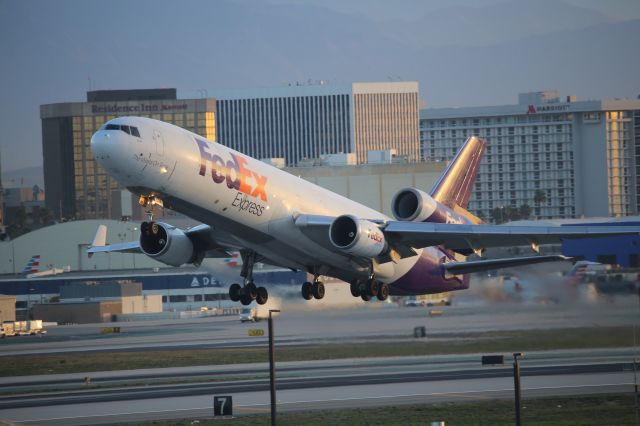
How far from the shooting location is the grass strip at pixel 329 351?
55.9 m

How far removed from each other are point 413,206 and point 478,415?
993 centimetres

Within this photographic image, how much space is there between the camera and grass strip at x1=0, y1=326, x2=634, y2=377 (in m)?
55.9

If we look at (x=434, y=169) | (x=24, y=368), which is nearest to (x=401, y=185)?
(x=434, y=169)

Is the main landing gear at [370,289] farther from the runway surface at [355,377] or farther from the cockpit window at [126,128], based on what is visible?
the cockpit window at [126,128]

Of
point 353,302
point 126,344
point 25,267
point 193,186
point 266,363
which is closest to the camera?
point 193,186

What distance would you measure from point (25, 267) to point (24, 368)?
200 ft

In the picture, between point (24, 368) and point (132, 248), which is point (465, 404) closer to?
point (132, 248)

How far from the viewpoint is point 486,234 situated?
49.8m

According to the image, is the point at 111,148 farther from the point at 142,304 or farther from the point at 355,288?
the point at 142,304

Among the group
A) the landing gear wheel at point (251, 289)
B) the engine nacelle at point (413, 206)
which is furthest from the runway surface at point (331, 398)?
the engine nacelle at point (413, 206)

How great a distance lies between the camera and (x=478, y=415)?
49.8m

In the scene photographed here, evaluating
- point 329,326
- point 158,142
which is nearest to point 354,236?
point 158,142

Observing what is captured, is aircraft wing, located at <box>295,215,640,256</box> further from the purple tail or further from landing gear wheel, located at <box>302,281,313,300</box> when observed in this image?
the purple tail

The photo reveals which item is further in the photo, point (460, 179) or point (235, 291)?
point (460, 179)
